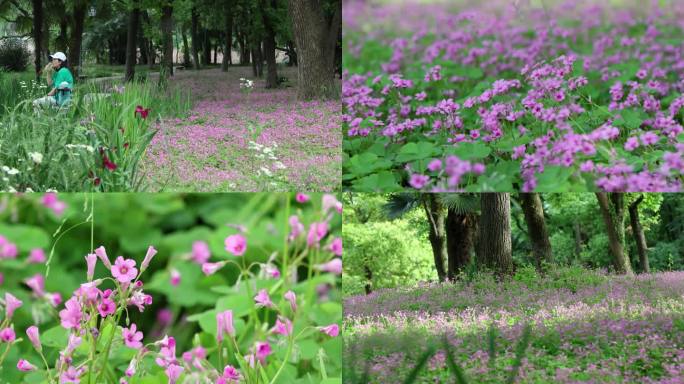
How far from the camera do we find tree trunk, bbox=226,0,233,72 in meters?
14.3

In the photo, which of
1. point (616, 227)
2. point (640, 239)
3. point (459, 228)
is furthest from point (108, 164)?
point (640, 239)

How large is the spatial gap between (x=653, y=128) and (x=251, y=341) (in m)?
4.01

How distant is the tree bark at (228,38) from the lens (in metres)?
14.3

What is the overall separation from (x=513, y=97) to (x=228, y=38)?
10.2 m

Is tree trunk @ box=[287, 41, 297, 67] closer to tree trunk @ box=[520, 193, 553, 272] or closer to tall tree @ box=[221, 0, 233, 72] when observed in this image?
tall tree @ box=[221, 0, 233, 72]

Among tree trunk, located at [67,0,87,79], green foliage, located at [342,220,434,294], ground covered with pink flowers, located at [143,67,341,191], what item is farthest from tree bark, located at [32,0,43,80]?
green foliage, located at [342,220,434,294]

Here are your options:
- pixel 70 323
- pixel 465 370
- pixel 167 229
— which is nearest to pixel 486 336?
pixel 465 370

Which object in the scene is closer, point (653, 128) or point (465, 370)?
point (465, 370)

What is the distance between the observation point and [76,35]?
1033 centimetres

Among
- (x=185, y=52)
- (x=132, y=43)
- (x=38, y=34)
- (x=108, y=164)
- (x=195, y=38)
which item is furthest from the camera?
(x=185, y=52)

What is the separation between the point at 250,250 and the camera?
9.34ft

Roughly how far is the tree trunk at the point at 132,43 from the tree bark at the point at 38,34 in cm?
130

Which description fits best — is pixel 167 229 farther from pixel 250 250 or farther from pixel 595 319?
pixel 595 319

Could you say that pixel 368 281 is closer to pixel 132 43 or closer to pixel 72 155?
pixel 72 155
